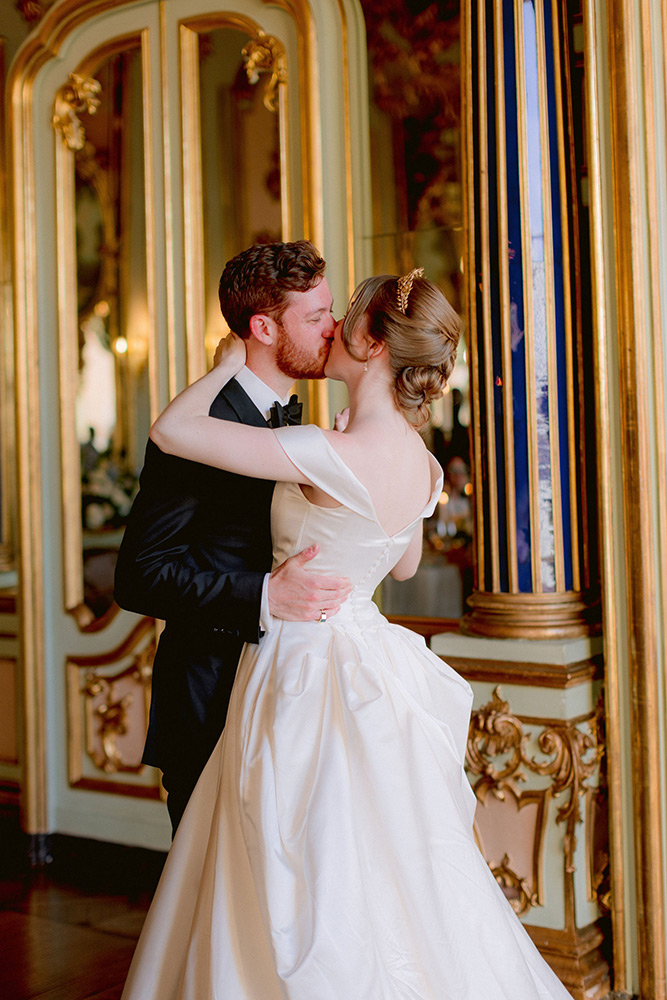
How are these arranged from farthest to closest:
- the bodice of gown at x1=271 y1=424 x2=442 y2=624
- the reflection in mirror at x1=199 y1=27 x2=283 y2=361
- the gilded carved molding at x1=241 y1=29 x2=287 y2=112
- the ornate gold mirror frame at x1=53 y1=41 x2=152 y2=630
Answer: the ornate gold mirror frame at x1=53 y1=41 x2=152 y2=630, the reflection in mirror at x1=199 y1=27 x2=283 y2=361, the gilded carved molding at x1=241 y1=29 x2=287 y2=112, the bodice of gown at x1=271 y1=424 x2=442 y2=624

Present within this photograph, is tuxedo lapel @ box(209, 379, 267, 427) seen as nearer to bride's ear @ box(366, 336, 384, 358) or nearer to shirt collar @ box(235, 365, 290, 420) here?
shirt collar @ box(235, 365, 290, 420)

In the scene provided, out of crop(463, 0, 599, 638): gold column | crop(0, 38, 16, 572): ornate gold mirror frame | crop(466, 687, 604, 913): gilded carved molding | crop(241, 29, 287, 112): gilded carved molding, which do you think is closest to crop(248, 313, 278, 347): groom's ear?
crop(463, 0, 599, 638): gold column

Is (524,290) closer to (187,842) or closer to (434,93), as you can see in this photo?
(434,93)

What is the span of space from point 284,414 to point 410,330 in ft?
1.18

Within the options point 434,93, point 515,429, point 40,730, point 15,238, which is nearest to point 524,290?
point 515,429

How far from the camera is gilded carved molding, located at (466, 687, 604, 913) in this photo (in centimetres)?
285

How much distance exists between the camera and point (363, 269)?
12.2ft

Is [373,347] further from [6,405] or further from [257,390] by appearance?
[6,405]

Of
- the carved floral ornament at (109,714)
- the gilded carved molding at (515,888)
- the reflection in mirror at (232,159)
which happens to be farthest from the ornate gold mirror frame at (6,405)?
the gilded carved molding at (515,888)

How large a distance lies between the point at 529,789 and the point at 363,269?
183 centimetres

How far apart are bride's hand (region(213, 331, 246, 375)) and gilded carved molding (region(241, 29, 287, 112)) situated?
72.2 inches

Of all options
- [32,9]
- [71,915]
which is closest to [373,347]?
[71,915]

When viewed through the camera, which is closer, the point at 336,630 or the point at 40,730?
the point at 336,630

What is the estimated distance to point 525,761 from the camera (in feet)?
9.50
